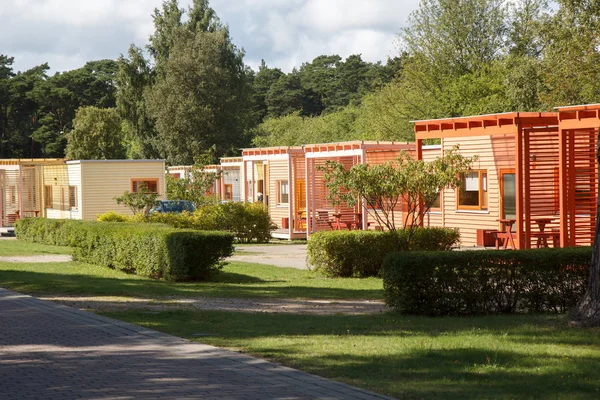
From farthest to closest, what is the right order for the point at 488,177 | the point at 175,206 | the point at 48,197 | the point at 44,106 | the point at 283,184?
the point at 44,106, the point at 48,197, the point at 283,184, the point at 175,206, the point at 488,177

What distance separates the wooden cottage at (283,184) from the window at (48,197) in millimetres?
9992

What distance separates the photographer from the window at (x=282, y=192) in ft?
117

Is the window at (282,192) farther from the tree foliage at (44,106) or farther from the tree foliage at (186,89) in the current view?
the tree foliage at (44,106)

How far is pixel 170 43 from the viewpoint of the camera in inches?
2393

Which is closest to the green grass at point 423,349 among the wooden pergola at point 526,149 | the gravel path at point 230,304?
the gravel path at point 230,304

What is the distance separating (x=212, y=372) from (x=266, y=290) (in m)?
7.39

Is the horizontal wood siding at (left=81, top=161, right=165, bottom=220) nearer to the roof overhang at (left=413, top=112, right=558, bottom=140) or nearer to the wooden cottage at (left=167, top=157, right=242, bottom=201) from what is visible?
the wooden cottage at (left=167, top=157, right=242, bottom=201)

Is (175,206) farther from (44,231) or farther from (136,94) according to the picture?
(136,94)

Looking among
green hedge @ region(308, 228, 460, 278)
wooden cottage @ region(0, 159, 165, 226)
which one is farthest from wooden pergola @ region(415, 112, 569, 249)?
wooden cottage @ region(0, 159, 165, 226)

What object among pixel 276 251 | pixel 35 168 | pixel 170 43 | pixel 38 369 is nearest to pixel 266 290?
pixel 38 369

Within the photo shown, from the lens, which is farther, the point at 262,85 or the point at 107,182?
the point at 262,85

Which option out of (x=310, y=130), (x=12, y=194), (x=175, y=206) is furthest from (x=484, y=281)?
(x=310, y=130)

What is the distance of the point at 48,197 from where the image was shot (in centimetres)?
4231

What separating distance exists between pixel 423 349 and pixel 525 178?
11.9 meters
